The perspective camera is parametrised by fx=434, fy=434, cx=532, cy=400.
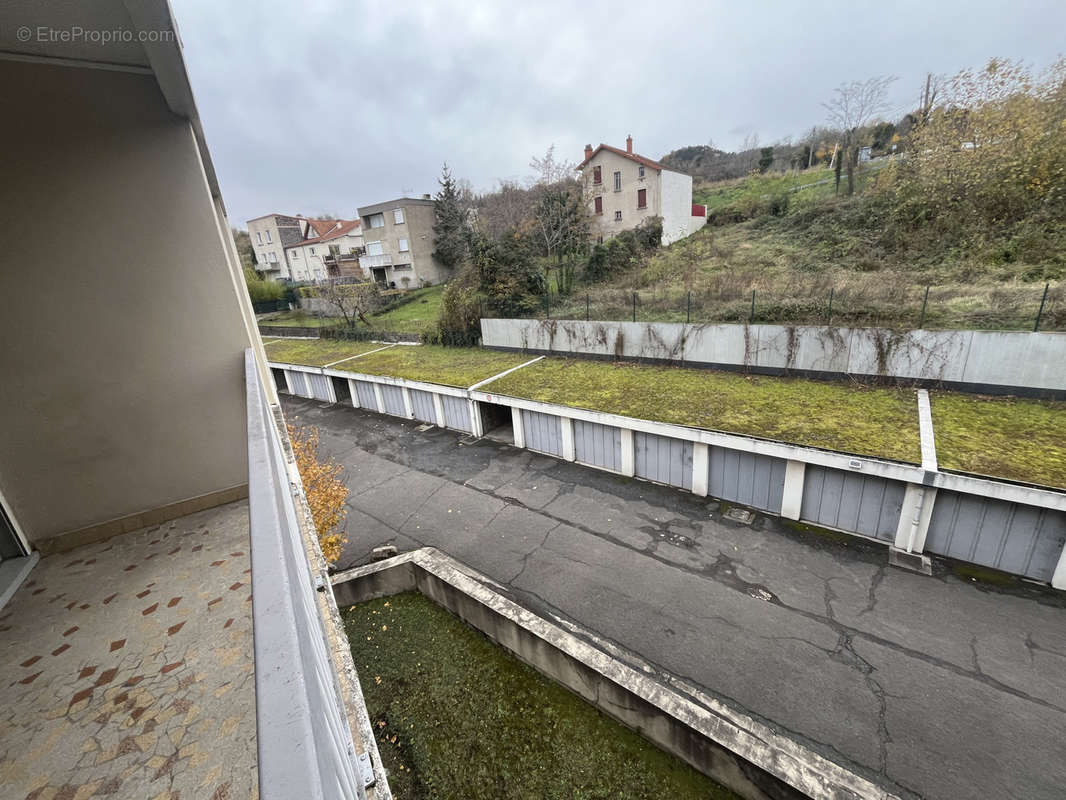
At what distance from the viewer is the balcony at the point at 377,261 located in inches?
1366

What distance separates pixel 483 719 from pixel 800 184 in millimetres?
31567

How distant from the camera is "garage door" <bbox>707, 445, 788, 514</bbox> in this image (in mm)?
8570

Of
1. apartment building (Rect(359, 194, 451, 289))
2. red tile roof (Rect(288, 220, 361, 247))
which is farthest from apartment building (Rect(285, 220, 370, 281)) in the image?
apartment building (Rect(359, 194, 451, 289))

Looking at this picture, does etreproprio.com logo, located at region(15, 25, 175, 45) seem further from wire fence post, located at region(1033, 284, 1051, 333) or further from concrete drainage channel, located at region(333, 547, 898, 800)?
wire fence post, located at region(1033, 284, 1051, 333)

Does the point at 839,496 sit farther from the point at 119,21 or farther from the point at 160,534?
the point at 119,21

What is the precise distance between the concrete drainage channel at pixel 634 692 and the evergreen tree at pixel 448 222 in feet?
99.8

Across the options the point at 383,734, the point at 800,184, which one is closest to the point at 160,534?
the point at 383,734

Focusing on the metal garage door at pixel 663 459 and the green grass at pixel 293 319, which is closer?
the metal garage door at pixel 663 459

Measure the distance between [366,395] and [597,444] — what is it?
10.4 meters

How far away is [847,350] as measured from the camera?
10.5m

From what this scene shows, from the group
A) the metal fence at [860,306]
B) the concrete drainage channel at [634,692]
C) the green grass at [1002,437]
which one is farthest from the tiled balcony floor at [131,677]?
the metal fence at [860,306]

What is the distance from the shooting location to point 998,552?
687cm

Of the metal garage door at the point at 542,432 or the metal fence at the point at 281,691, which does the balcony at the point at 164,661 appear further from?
the metal garage door at the point at 542,432

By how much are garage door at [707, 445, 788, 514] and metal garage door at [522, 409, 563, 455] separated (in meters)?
3.96
